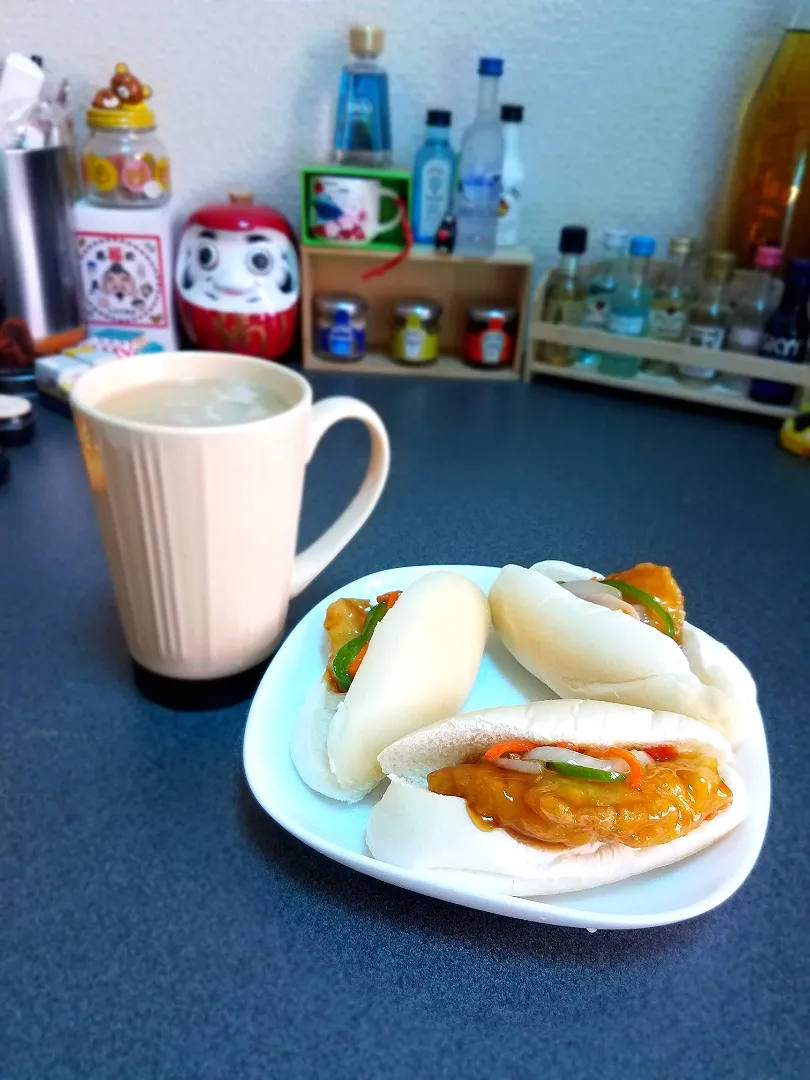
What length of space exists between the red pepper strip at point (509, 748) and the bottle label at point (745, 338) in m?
0.83

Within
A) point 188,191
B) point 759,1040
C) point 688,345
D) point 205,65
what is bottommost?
point 759,1040

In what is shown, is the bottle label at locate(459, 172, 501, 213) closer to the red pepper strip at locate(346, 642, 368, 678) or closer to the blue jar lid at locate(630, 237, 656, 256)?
the blue jar lid at locate(630, 237, 656, 256)

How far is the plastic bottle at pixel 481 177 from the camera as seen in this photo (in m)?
1.14

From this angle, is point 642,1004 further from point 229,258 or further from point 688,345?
point 229,258

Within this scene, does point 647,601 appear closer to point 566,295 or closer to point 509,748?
point 509,748

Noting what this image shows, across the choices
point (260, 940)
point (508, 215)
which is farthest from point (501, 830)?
point (508, 215)

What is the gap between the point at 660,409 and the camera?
1.18 m

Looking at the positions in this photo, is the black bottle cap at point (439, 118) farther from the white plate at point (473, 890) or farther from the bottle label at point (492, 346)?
the white plate at point (473, 890)

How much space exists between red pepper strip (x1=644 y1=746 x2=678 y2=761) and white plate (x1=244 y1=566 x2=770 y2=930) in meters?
0.05

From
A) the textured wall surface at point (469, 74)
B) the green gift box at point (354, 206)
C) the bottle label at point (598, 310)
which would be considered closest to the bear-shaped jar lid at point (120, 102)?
the textured wall surface at point (469, 74)

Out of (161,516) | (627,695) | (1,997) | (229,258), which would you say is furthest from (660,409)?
(1,997)

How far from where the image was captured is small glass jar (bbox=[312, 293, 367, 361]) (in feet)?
3.97

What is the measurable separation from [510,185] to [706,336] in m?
0.34

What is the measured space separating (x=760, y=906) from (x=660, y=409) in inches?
32.3
